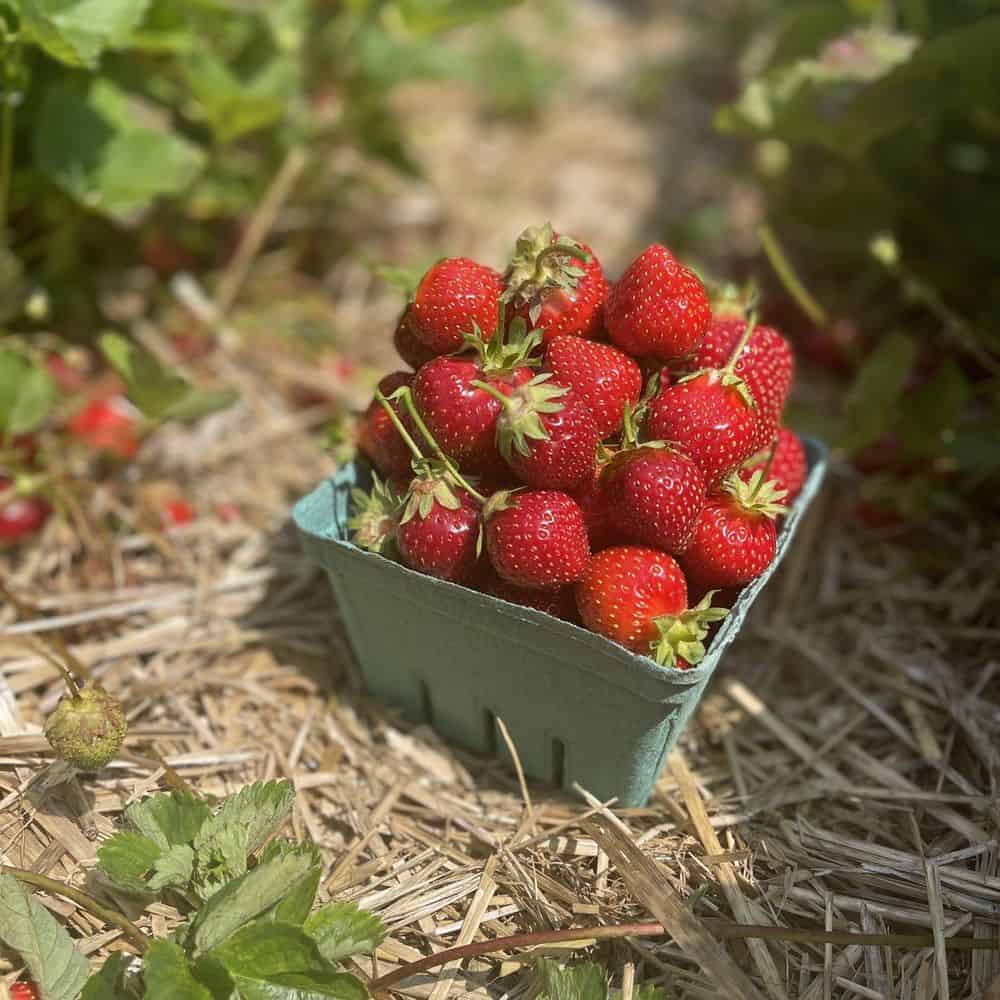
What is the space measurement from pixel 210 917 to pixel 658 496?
77cm

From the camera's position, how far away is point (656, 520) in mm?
1271

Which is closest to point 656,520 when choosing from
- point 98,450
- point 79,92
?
point 98,450

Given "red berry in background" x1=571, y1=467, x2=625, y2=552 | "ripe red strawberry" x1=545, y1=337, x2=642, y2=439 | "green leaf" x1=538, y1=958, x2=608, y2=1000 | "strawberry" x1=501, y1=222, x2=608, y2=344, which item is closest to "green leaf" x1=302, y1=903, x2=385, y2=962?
"green leaf" x1=538, y1=958, x2=608, y2=1000

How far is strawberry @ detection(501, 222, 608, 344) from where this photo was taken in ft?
4.52

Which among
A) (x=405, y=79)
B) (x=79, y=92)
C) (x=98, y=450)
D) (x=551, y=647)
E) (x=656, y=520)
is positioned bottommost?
(x=98, y=450)

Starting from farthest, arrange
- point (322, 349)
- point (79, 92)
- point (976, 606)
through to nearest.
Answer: point (322, 349) → point (79, 92) → point (976, 606)

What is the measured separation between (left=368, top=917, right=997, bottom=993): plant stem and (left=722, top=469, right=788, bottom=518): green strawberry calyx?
559 millimetres

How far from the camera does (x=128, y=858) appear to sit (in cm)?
130

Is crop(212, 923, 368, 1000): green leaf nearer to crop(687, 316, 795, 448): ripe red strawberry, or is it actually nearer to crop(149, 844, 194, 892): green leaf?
crop(149, 844, 194, 892): green leaf

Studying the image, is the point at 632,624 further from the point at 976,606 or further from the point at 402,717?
the point at 976,606

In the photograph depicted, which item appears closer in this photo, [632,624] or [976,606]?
[632,624]

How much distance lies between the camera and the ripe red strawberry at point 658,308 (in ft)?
4.47

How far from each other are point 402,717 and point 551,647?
20.1 inches

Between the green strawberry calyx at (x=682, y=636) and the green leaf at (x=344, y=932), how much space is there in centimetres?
50
